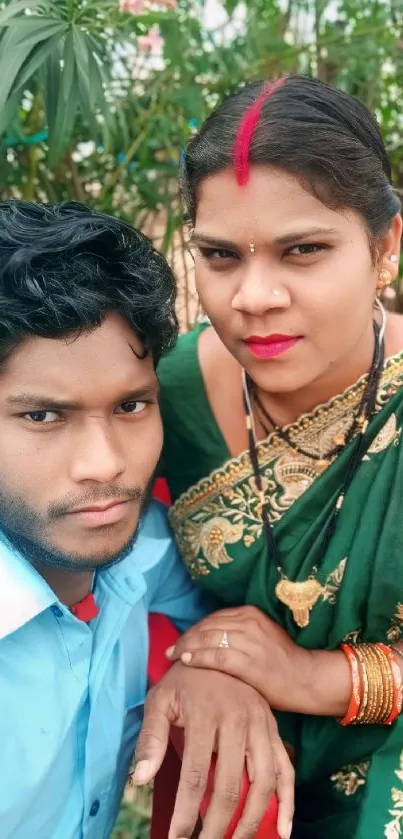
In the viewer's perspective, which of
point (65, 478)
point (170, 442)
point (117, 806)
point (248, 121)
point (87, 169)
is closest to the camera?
point (65, 478)

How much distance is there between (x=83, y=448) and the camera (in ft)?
3.36

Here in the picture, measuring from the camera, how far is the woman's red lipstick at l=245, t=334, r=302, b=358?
47.8 inches

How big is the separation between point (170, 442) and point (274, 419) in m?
0.19

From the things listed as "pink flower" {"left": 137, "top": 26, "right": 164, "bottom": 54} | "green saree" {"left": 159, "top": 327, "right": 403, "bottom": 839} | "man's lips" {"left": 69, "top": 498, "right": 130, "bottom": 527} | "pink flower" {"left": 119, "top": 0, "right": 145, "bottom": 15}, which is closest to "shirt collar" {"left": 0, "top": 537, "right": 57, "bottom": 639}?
"man's lips" {"left": 69, "top": 498, "right": 130, "bottom": 527}

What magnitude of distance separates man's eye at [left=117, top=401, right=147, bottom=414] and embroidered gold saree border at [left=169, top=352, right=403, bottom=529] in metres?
0.36

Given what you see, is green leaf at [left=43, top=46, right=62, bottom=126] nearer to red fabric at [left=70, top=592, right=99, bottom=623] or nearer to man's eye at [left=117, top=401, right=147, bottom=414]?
man's eye at [left=117, top=401, right=147, bottom=414]

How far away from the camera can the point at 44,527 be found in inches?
41.5

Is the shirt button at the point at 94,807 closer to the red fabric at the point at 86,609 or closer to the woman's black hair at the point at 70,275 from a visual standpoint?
the red fabric at the point at 86,609

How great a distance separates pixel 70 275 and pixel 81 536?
0.33 meters

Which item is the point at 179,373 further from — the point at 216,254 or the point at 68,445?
the point at 68,445

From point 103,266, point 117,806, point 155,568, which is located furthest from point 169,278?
point 117,806

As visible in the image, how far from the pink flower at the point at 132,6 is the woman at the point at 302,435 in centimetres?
43

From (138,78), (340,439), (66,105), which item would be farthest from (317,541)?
(138,78)

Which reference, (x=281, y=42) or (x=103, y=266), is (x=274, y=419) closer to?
(x=103, y=266)
